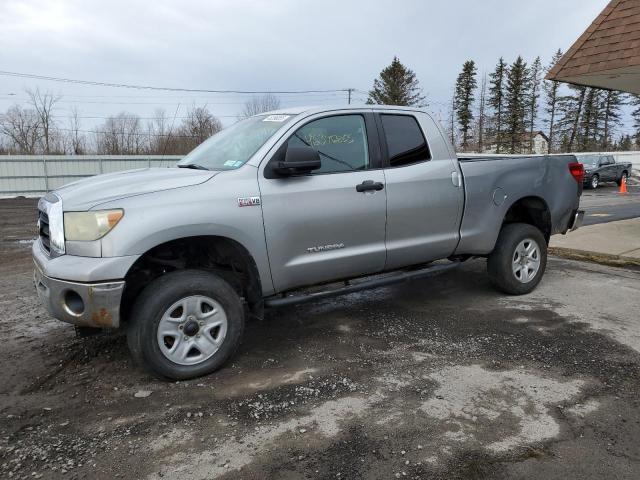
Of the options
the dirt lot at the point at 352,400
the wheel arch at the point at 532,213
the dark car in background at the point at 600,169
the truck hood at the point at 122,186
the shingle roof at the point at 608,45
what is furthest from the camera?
the dark car in background at the point at 600,169

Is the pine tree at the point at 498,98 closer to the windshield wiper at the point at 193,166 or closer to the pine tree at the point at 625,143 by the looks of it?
the pine tree at the point at 625,143

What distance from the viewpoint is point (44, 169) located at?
22891 millimetres

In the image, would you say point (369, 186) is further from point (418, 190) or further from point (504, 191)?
point (504, 191)

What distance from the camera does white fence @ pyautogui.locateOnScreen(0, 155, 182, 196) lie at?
22297mm

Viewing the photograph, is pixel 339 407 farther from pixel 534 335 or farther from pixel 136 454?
pixel 534 335

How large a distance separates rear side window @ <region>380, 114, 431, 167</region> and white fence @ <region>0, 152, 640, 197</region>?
18.7 m

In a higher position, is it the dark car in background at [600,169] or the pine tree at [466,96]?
the pine tree at [466,96]

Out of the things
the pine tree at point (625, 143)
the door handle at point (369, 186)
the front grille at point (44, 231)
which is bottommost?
the front grille at point (44, 231)

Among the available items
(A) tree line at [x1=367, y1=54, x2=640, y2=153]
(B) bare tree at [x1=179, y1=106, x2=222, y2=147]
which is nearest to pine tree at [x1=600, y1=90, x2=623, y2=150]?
(A) tree line at [x1=367, y1=54, x2=640, y2=153]

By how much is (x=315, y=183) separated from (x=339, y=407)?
170cm

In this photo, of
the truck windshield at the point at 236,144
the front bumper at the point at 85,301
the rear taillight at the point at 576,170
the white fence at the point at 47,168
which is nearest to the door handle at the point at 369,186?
the truck windshield at the point at 236,144

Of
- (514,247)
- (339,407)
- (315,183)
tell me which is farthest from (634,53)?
(339,407)

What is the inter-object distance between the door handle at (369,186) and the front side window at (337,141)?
0.51ft

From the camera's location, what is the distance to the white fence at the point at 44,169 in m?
22.3
